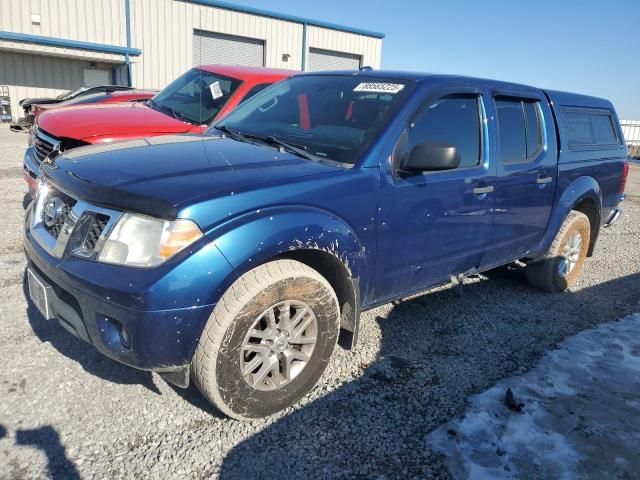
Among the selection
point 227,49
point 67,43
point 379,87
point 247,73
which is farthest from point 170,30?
point 379,87

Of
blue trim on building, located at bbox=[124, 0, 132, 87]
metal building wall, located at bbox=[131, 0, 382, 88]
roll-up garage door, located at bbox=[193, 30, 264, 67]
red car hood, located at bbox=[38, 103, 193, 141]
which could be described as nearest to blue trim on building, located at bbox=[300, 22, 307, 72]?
metal building wall, located at bbox=[131, 0, 382, 88]

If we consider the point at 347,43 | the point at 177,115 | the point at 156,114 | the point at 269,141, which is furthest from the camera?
the point at 347,43

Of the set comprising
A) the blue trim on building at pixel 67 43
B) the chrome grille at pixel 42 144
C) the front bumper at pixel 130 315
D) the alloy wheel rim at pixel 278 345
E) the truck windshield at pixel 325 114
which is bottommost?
the alloy wheel rim at pixel 278 345

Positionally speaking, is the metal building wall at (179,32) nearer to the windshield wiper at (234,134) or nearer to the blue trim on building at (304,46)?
the blue trim on building at (304,46)

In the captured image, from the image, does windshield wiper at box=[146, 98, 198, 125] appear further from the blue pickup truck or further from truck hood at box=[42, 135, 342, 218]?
truck hood at box=[42, 135, 342, 218]

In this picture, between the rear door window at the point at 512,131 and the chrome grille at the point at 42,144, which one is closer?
the rear door window at the point at 512,131

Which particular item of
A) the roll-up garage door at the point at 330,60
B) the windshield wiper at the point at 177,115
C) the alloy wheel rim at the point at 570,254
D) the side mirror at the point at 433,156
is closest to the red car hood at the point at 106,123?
the windshield wiper at the point at 177,115

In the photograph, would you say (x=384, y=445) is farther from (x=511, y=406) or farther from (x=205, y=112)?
(x=205, y=112)

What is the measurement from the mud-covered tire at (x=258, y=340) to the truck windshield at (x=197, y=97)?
3648 mm

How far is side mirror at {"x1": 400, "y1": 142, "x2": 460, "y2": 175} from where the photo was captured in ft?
9.27

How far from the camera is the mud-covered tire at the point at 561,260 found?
4684 millimetres

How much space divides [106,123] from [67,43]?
1753 cm

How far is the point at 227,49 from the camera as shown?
2303cm

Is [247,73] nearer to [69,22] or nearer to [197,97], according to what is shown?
[197,97]
